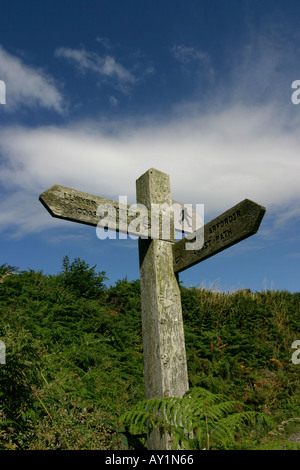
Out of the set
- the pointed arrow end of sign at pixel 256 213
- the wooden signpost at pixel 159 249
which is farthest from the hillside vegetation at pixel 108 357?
the pointed arrow end of sign at pixel 256 213

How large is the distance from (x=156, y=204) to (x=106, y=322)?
4.27m

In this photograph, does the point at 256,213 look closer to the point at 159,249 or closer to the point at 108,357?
the point at 159,249

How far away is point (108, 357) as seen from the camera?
638 cm

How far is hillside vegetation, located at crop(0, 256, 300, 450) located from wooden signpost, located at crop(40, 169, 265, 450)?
14.2 inches

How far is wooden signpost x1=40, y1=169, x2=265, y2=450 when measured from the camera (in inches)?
127

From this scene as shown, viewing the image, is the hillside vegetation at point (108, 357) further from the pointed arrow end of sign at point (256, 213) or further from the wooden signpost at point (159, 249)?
the pointed arrow end of sign at point (256, 213)

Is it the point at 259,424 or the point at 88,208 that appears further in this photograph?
the point at 259,424

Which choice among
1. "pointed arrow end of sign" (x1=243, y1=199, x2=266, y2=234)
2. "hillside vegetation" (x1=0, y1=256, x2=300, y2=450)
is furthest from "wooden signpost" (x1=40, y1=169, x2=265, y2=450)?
"hillside vegetation" (x1=0, y1=256, x2=300, y2=450)

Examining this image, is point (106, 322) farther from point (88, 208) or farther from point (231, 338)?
point (88, 208)

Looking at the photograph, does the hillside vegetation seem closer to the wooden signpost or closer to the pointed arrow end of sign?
the wooden signpost

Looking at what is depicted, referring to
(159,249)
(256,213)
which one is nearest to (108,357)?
(159,249)

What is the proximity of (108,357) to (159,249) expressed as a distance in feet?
11.1
